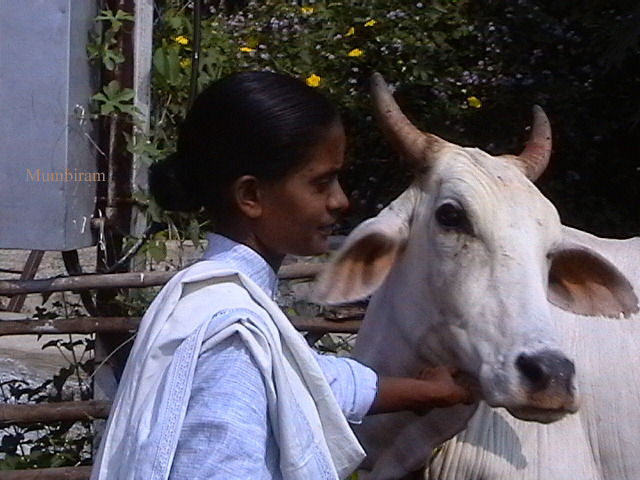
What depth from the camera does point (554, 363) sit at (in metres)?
2.45

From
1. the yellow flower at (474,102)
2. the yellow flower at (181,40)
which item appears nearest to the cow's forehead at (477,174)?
the yellow flower at (181,40)

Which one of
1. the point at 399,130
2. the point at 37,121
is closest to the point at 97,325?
the point at 37,121

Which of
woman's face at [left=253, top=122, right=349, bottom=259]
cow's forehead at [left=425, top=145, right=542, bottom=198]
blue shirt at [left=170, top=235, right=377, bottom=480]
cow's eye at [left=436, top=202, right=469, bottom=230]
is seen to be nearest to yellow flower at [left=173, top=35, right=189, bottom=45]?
cow's forehead at [left=425, top=145, right=542, bottom=198]

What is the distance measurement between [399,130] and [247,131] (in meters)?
1.04

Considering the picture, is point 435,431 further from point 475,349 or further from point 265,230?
point 265,230

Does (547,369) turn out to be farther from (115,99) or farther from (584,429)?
(115,99)

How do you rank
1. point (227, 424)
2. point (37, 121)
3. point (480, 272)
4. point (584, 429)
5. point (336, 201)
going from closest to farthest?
point (227, 424) → point (336, 201) → point (480, 272) → point (584, 429) → point (37, 121)

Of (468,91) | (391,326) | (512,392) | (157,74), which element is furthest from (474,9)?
(512,392)

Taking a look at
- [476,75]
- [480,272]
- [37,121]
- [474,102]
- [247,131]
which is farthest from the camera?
[476,75]

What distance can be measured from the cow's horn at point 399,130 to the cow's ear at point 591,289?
0.43 m

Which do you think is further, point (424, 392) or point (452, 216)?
point (452, 216)

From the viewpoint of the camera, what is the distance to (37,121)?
13.8ft

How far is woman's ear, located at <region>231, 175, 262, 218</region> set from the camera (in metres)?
2.07

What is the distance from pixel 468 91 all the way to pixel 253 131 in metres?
4.99
